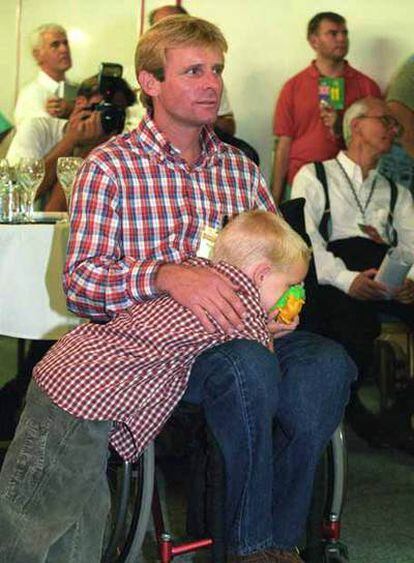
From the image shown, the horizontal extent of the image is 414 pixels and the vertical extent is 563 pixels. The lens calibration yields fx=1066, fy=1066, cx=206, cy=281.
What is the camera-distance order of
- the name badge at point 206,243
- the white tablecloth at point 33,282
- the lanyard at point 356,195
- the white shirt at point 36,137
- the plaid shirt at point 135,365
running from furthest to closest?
the white shirt at point 36,137
the lanyard at point 356,195
the white tablecloth at point 33,282
the name badge at point 206,243
the plaid shirt at point 135,365

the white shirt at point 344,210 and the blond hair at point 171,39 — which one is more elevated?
the blond hair at point 171,39

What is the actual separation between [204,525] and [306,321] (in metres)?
0.81

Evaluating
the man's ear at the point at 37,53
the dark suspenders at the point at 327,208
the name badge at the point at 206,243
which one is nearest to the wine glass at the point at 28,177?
the name badge at the point at 206,243

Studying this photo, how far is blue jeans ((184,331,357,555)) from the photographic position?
193 cm

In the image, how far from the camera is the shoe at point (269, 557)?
1.96 metres

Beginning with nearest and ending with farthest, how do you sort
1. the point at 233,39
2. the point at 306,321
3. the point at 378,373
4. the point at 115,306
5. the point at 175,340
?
the point at 175,340 < the point at 115,306 < the point at 306,321 < the point at 378,373 < the point at 233,39

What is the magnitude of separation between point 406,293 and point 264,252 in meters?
1.62

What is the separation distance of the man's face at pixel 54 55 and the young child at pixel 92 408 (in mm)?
3294

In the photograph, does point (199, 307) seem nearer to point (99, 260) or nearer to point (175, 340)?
point (175, 340)

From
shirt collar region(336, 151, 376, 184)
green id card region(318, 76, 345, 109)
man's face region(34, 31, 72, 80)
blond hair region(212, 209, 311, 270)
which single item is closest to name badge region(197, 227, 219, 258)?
blond hair region(212, 209, 311, 270)

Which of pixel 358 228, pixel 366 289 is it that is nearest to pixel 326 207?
pixel 358 228

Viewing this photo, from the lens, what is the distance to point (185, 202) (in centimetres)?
227

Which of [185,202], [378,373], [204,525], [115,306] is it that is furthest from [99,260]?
[378,373]

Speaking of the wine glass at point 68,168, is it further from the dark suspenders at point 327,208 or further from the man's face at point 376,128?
the man's face at point 376,128
